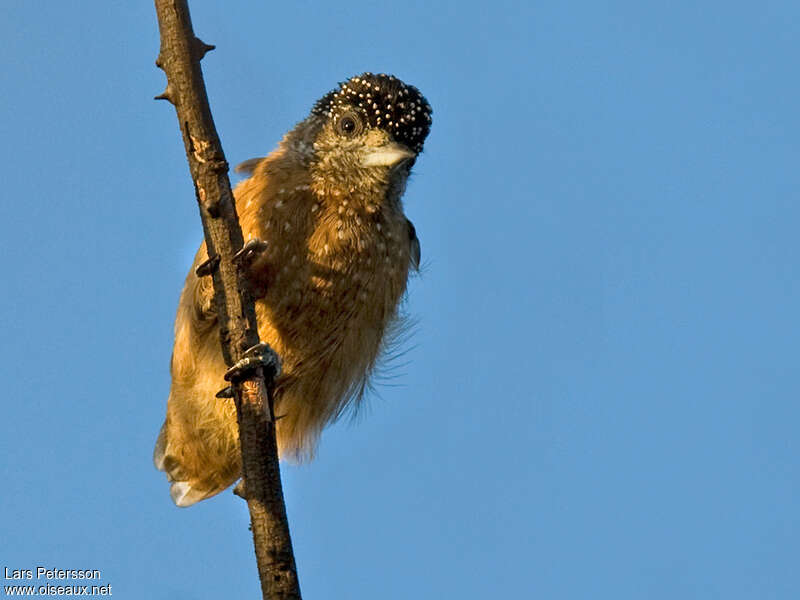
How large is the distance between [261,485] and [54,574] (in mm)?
2011

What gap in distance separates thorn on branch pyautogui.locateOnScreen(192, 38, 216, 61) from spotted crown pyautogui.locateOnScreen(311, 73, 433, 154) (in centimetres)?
161

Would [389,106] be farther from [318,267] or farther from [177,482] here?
[177,482]

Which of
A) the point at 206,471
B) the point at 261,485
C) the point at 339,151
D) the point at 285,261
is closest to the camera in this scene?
the point at 261,485

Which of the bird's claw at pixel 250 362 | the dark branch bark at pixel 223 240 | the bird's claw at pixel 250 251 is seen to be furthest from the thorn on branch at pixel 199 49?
the bird's claw at pixel 250 362

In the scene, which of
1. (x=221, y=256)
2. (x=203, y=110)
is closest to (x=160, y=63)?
(x=203, y=110)

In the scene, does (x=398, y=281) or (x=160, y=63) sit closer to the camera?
(x=160, y=63)

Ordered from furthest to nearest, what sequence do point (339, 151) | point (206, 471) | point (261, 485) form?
1. point (206, 471)
2. point (339, 151)
3. point (261, 485)

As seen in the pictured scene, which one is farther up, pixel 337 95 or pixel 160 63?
pixel 337 95

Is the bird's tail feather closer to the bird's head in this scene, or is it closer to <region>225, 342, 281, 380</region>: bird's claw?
the bird's head

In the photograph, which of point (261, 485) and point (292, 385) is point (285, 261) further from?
point (261, 485)

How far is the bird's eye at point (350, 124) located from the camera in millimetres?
6344

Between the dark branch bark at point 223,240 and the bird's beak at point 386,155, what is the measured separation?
152 cm

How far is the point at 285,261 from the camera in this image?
5.83 meters

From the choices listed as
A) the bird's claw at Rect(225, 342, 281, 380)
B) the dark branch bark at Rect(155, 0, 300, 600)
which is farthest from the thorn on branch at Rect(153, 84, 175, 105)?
the bird's claw at Rect(225, 342, 281, 380)
